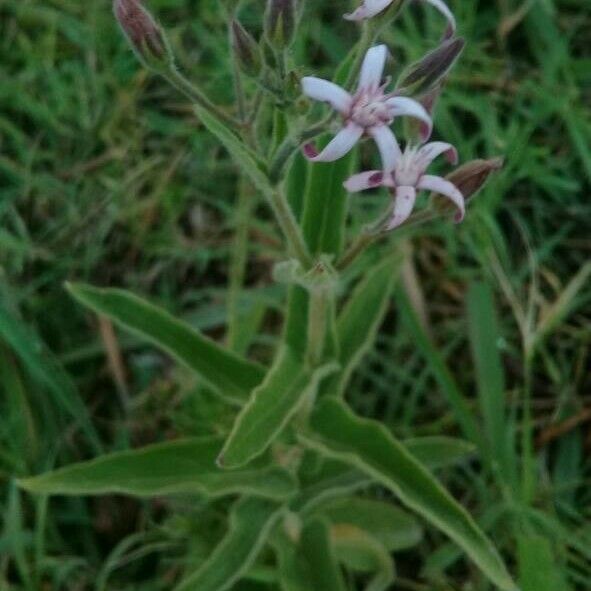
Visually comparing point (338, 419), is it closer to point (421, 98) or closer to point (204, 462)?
point (204, 462)

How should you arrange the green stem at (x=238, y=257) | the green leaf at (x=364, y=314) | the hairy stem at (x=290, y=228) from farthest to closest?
the green stem at (x=238, y=257) → the green leaf at (x=364, y=314) → the hairy stem at (x=290, y=228)

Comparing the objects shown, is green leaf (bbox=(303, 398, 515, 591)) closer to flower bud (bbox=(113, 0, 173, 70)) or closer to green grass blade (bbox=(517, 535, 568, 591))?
green grass blade (bbox=(517, 535, 568, 591))

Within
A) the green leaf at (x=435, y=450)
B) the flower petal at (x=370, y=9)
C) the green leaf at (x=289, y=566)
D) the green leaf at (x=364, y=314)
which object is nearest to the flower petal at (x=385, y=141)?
the flower petal at (x=370, y=9)

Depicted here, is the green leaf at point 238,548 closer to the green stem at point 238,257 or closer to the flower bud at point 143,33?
the green stem at point 238,257

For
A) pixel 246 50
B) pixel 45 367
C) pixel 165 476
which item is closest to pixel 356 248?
pixel 246 50

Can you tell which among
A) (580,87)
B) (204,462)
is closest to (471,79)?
(580,87)

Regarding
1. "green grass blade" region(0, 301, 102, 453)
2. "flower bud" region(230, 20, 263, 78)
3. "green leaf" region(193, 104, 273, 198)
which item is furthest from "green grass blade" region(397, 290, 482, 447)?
"flower bud" region(230, 20, 263, 78)

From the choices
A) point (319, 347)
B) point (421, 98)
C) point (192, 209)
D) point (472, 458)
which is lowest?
point (472, 458)
